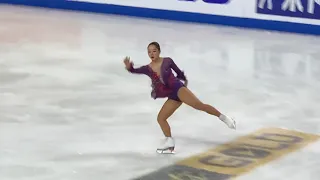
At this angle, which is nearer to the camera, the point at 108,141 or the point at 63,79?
the point at 108,141

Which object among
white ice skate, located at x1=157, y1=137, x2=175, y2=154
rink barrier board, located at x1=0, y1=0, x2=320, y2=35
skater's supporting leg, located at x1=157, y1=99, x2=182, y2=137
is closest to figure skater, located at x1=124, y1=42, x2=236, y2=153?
skater's supporting leg, located at x1=157, y1=99, x2=182, y2=137

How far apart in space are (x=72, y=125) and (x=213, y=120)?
1232mm

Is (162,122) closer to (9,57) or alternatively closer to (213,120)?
(213,120)

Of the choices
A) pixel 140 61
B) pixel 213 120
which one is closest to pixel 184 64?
pixel 140 61

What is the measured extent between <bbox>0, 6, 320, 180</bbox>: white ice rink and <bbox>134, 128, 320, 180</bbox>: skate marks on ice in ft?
0.31

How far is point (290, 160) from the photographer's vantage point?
18.3 ft

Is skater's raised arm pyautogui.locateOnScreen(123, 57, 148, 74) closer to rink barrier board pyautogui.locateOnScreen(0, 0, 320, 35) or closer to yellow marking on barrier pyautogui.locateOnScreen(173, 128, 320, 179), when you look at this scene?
yellow marking on barrier pyautogui.locateOnScreen(173, 128, 320, 179)

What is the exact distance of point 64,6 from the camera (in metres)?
14.1

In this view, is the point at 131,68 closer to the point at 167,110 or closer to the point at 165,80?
the point at 165,80

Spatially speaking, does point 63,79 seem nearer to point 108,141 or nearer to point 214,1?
point 108,141

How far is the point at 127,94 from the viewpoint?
7.70m

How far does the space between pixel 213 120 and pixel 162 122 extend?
118 centimetres

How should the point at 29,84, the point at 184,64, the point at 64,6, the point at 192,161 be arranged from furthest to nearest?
the point at 64,6, the point at 184,64, the point at 29,84, the point at 192,161

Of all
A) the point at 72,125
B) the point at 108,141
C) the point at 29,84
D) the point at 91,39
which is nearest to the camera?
the point at 108,141
